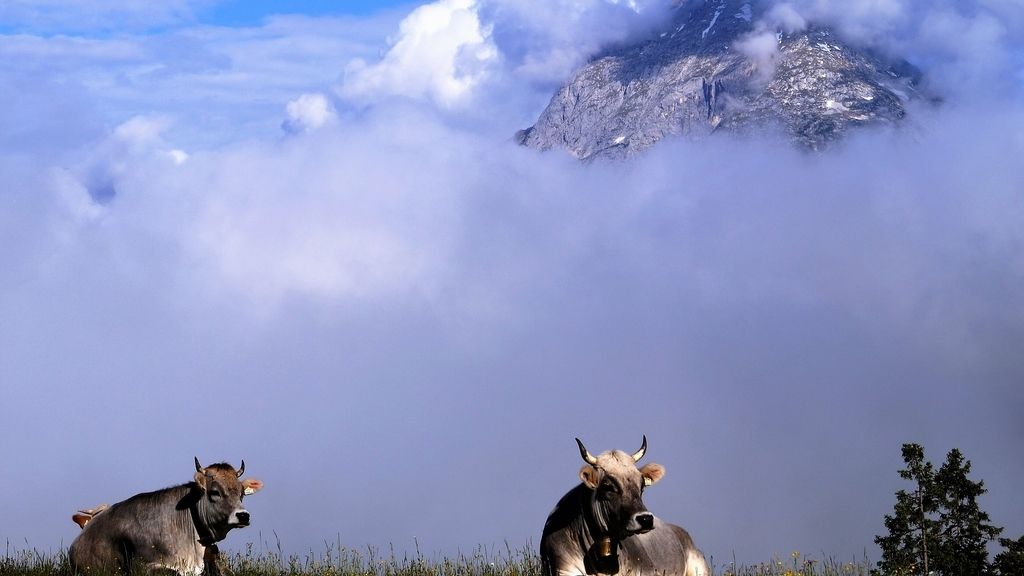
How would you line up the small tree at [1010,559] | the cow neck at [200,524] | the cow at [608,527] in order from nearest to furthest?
the cow at [608,527] → the cow neck at [200,524] → the small tree at [1010,559]

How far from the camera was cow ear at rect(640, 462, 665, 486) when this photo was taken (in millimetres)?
20562

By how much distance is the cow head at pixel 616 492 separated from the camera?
65.4ft

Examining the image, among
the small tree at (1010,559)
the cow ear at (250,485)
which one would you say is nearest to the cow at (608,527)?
the cow ear at (250,485)

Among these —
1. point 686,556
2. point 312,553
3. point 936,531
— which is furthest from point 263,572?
point 936,531

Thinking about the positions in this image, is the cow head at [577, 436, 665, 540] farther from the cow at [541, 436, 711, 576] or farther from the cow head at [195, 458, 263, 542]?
the cow head at [195, 458, 263, 542]

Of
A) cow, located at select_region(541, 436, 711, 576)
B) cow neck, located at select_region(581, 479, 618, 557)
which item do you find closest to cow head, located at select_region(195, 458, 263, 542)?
cow, located at select_region(541, 436, 711, 576)

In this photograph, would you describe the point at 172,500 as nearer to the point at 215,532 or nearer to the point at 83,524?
the point at 215,532

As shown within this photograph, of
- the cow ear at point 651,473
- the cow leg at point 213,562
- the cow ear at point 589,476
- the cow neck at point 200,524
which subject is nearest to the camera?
the cow ear at point 589,476

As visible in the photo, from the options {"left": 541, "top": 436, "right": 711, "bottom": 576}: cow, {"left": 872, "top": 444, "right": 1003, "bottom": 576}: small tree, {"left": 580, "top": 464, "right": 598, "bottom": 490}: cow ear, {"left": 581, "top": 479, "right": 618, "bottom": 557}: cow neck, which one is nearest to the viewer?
{"left": 580, "top": 464, "right": 598, "bottom": 490}: cow ear

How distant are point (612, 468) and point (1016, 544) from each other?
1839cm

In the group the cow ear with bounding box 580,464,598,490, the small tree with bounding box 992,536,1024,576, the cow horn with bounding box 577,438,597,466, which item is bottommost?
the small tree with bounding box 992,536,1024,576

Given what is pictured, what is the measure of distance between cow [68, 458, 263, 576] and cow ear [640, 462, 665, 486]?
286 inches

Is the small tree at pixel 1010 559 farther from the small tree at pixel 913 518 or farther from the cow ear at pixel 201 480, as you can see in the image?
the cow ear at pixel 201 480

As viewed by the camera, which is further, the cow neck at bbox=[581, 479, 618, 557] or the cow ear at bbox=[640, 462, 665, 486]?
the cow ear at bbox=[640, 462, 665, 486]
